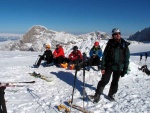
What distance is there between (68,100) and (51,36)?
173ft

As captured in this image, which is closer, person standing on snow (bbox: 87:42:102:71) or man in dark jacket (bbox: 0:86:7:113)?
man in dark jacket (bbox: 0:86:7:113)

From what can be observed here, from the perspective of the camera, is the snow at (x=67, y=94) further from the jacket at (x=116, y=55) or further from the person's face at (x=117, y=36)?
the person's face at (x=117, y=36)

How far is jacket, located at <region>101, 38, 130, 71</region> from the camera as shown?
23.4 feet

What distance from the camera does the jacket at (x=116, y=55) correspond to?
714 centimetres

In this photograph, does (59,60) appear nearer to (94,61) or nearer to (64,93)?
(94,61)

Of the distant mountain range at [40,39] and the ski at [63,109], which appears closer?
the ski at [63,109]

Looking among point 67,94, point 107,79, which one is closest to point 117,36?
point 107,79

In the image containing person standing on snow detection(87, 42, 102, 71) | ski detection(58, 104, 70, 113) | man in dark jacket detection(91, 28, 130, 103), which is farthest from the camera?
person standing on snow detection(87, 42, 102, 71)

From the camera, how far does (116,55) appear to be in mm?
7191

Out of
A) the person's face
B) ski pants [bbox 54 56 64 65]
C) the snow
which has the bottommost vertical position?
the snow

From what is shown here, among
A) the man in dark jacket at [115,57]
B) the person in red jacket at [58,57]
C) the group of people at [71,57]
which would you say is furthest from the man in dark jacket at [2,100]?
the person in red jacket at [58,57]

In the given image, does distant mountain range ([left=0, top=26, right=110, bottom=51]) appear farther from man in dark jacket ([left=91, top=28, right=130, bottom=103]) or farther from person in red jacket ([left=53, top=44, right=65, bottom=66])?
man in dark jacket ([left=91, top=28, right=130, bottom=103])

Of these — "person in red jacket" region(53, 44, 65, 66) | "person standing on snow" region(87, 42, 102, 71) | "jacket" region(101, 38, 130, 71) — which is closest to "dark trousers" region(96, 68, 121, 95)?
"jacket" region(101, 38, 130, 71)

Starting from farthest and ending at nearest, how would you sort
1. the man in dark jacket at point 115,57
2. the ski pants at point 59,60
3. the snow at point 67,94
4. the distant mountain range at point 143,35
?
the distant mountain range at point 143,35
the ski pants at point 59,60
the man in dark jacket at point 115,57
the snow at point 67,94
